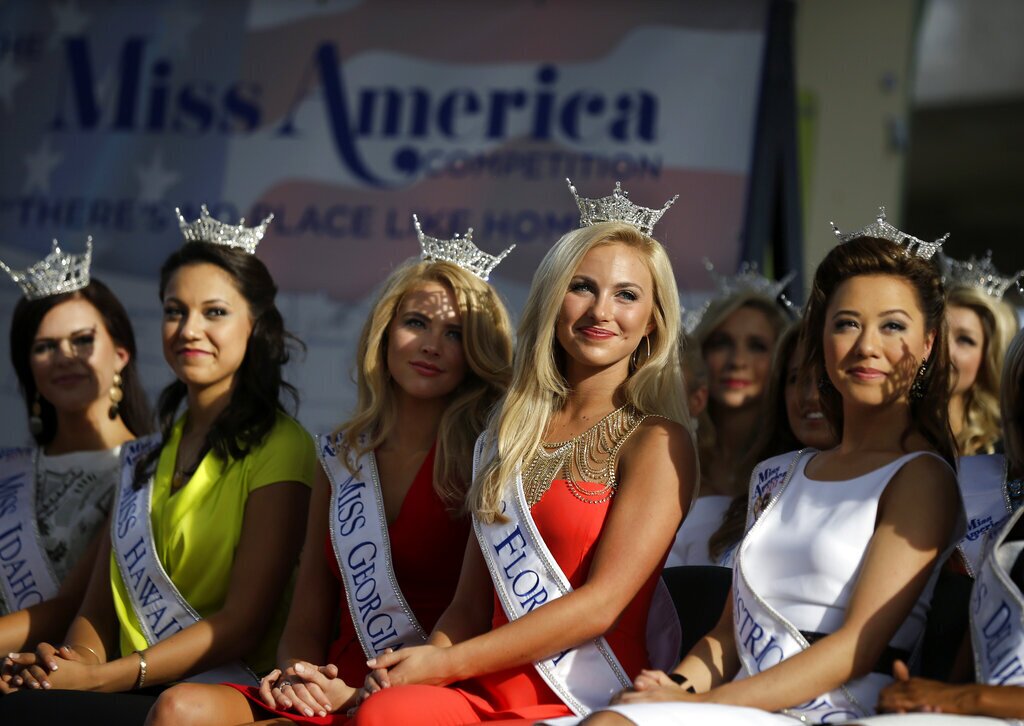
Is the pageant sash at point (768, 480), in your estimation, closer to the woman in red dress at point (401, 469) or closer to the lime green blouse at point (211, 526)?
the woman in red dress at point (401, 469)

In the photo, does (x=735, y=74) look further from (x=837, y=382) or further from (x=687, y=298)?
(x=837, y=382)

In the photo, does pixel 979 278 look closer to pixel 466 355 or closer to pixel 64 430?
pixel 466 355

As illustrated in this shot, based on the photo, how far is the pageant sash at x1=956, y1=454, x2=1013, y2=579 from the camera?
3.22m

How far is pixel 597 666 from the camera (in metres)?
2.88

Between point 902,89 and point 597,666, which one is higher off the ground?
point 902,89

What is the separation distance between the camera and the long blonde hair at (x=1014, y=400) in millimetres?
2869

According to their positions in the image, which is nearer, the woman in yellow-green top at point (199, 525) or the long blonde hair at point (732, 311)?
the woman in yellow-green top at point (199, 525)

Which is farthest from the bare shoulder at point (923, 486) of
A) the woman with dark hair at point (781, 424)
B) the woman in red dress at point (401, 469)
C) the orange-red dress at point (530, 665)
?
the woman in red dress at point (401, 469)

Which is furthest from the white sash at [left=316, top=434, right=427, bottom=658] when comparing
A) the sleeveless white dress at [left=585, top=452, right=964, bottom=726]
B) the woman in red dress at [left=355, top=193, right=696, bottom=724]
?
the sleeveless white dress at [left=585, top=452, right=964, bottom=726]

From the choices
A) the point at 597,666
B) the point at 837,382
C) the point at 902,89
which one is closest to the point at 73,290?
the point at 597,666

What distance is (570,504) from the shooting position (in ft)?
9.72

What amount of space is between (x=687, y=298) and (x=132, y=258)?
2185 mm

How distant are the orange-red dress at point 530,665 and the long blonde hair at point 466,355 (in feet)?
1.55

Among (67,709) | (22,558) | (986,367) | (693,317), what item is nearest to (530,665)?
(67,709)
